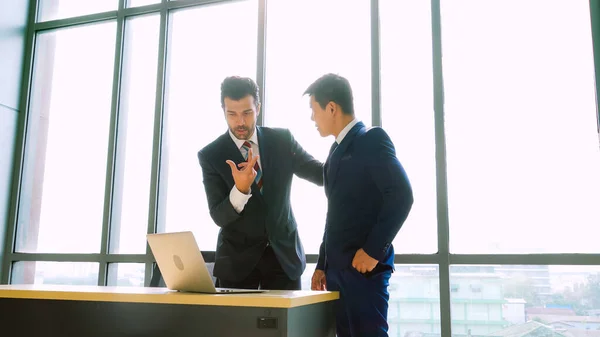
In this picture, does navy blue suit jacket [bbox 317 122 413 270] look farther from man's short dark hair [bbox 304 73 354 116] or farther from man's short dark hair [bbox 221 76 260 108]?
man's short dark hair [bbox 221 76 260 108]

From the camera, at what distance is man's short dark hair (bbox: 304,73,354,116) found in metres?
2.13

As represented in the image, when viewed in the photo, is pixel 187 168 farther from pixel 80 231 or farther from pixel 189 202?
pixel 80 231

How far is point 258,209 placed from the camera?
234 cm

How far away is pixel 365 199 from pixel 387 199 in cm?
11

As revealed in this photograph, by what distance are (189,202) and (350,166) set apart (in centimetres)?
190

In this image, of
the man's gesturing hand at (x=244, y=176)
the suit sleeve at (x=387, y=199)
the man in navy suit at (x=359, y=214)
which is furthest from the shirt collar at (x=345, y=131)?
the man's gesturing hand at (x=244, y=176)

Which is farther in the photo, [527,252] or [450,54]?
[450,54]

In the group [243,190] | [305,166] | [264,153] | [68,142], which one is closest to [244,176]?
[243,190]

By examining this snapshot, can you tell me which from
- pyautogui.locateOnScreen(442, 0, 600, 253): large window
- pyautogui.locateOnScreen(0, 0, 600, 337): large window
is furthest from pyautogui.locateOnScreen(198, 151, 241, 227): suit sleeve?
pyautogui.locateOnScreen(442, 0, 600, 253): large window

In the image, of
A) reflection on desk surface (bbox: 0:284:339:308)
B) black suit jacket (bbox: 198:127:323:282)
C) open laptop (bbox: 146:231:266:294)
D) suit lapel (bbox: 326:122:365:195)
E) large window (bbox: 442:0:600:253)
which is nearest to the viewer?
reflection on desk surface (bbox: 0:284:339:308)

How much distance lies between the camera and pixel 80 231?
12.7 ft

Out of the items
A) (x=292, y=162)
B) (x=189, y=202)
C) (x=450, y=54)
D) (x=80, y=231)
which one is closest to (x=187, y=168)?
(x=189, y=202)

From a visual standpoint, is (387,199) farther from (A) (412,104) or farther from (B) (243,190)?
(A) (412,104)

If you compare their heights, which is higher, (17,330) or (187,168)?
(187,168)
